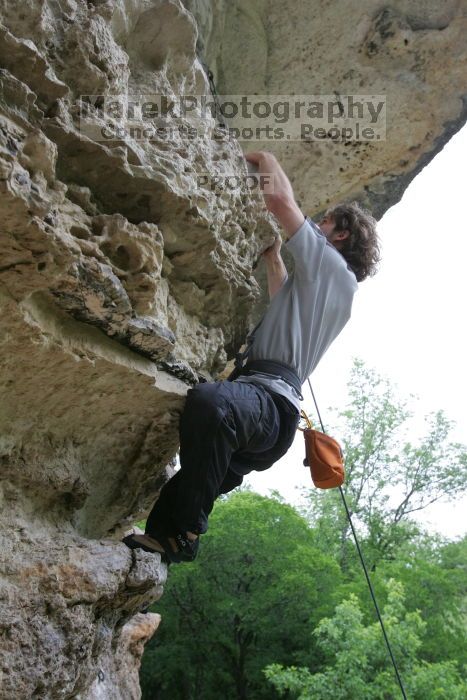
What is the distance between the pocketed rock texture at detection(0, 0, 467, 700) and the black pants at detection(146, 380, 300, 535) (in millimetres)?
263

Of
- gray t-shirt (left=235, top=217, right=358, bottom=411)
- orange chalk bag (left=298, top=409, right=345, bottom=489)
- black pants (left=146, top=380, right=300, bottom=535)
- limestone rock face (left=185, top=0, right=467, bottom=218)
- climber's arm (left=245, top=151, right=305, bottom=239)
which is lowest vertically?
black pants (left=146, top=380, right=300, bottom=535)

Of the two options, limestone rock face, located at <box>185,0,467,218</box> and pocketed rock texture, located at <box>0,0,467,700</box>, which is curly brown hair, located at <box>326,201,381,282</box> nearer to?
pocketed rock texture, located at <box>0,0,467,700</box>

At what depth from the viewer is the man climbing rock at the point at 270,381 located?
9.46ft

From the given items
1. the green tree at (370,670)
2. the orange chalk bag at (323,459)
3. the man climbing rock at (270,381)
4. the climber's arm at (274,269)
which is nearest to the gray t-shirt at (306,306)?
the man climbing rock at (270,381)

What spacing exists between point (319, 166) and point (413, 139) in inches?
32.5

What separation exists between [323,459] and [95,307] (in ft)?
5.47

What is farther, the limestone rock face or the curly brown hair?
the limestone rock face

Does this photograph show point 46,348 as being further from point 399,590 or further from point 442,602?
point 442,602

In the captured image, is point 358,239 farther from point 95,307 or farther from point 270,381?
Answer: point 95,307

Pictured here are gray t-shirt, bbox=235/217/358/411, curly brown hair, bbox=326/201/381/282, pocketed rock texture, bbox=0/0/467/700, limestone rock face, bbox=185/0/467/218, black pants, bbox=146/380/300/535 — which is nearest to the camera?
pocketed rock texture, bbox=0/0/467/700

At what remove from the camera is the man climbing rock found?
2.88 meters

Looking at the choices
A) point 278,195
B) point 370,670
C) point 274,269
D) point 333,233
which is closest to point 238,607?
point 370,670

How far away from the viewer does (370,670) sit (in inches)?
401

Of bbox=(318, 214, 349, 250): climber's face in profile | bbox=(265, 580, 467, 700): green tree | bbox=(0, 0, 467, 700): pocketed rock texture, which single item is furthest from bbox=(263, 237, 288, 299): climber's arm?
bbox=(265, 580, 467, 700): green tree
